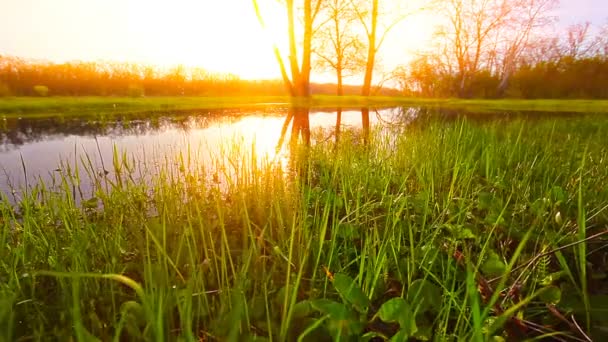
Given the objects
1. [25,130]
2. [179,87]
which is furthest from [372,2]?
[25,130]

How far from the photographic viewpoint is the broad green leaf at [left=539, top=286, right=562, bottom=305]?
0.76m

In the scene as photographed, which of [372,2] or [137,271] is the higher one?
[372,2]

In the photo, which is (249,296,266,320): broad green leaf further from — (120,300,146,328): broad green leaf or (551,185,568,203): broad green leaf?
(551,185,568,203): broad green leaf

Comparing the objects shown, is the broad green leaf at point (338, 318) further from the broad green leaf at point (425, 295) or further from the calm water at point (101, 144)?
the calm water at point (101, 144)

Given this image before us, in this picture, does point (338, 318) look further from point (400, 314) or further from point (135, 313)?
point (135, 313)

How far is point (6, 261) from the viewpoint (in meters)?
1.04

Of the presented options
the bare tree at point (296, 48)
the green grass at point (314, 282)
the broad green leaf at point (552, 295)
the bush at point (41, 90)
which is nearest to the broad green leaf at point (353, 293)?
the green grass at point (314, 282)

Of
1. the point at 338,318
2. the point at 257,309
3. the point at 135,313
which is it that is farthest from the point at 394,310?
the point at 135,313

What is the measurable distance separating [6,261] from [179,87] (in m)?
19.8

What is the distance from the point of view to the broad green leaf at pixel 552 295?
76cm

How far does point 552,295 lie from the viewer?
2.51ft

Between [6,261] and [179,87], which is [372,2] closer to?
[179,87]

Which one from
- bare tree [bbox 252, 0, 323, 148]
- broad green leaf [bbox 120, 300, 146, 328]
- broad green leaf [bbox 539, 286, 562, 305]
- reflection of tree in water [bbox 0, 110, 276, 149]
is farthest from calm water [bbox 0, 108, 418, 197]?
bare tree [bbox 252, 0, 323, 148]

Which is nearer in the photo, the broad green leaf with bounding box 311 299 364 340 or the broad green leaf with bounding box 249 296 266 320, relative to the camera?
the broad green leaf with bounding box 311 299 364 340
